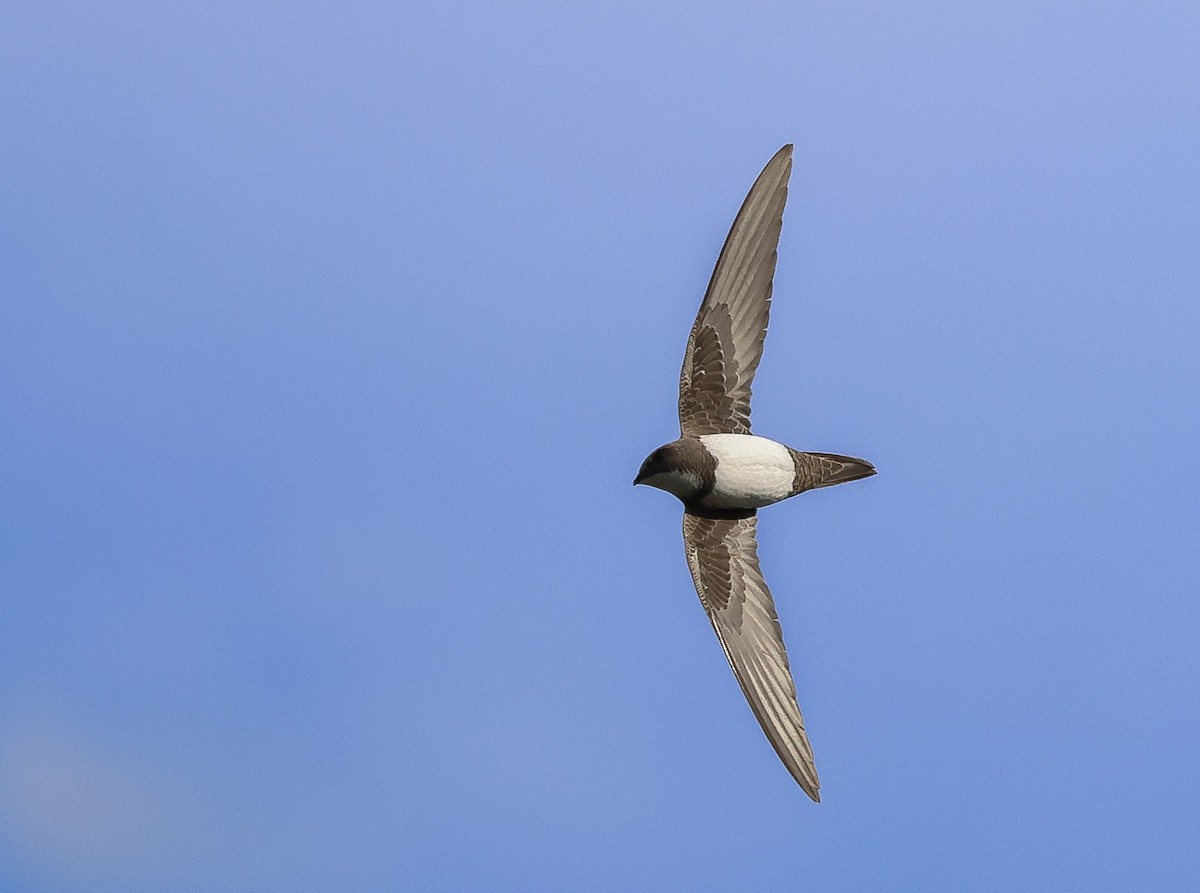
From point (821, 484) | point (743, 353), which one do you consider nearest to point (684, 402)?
point (743, 353)

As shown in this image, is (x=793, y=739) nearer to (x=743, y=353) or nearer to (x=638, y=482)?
(x=638, y=482)

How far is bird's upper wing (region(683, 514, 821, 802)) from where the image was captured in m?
11.0

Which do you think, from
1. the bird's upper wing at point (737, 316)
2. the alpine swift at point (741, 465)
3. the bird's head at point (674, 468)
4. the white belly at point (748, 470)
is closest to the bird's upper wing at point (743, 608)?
the alpine swift at point (741, 465)

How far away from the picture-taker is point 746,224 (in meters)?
11.4

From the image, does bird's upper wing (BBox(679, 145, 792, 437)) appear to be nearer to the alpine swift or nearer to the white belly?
the alpine swift

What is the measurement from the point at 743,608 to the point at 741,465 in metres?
1.31

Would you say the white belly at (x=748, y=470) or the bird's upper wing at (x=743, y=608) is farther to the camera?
the bird's upper wing at (x=743, y=608)

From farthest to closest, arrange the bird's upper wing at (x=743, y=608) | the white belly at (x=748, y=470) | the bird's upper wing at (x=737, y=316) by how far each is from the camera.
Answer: the bird's upper wing at (x=737, y=316) → the bird's upper wing at (x=743, y=608) → the white belly at (x=748, y=470)

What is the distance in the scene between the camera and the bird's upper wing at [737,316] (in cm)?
1135

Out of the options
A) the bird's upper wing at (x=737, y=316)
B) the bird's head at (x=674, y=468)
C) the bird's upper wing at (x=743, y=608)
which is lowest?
the bird's upper wing at (x=743, y=608)

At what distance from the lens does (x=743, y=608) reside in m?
11.3

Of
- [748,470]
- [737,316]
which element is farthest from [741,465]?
[737,316]

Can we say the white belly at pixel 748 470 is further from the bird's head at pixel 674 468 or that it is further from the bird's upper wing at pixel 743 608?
the bird's upper wing at pixel 743 608

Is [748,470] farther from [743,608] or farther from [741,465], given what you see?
[743,608]
